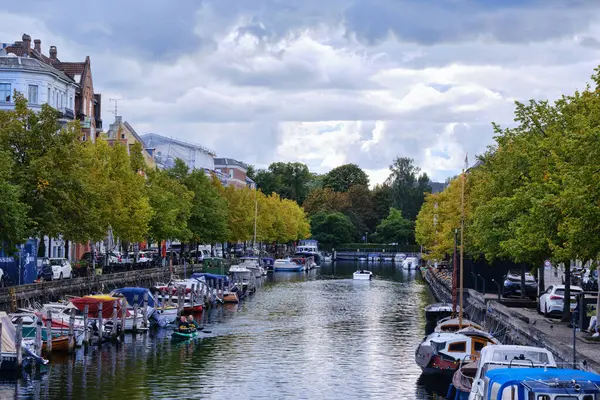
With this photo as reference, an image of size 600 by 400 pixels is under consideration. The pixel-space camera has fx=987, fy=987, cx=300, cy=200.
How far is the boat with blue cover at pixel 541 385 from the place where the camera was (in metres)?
28.8

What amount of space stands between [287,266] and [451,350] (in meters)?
117

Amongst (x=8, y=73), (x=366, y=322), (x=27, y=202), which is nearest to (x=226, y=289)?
(x=366, y=322)

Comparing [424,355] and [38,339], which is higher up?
[38,339]

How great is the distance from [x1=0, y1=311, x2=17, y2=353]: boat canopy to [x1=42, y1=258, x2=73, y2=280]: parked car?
2764cm

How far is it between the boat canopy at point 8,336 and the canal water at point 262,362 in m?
1.79

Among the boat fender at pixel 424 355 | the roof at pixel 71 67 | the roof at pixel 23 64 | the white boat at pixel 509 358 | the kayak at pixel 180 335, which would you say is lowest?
the kayak at pixel 180 335

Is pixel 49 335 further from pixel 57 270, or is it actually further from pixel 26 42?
pixel 26 42

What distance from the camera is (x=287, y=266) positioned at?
16500 cm

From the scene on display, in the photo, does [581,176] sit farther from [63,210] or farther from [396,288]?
[396,288]

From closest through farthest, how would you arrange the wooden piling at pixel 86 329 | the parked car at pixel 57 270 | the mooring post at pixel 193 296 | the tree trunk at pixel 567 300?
the tree trunk at pixel 567 300 → the wooden piling at pixel 86 329 → the parked car at pixel 57 270 → the mooring post at pixel 193 296

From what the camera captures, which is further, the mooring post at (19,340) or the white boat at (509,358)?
the mooring post at (19,340)

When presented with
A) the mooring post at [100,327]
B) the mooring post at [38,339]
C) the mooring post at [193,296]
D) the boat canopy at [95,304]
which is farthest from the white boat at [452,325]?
the mooring post at [193,296]

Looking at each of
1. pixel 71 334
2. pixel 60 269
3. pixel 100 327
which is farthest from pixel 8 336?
pixel 60 269

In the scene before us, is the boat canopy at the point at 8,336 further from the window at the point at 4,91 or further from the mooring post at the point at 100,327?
the window at the point at 4,91
